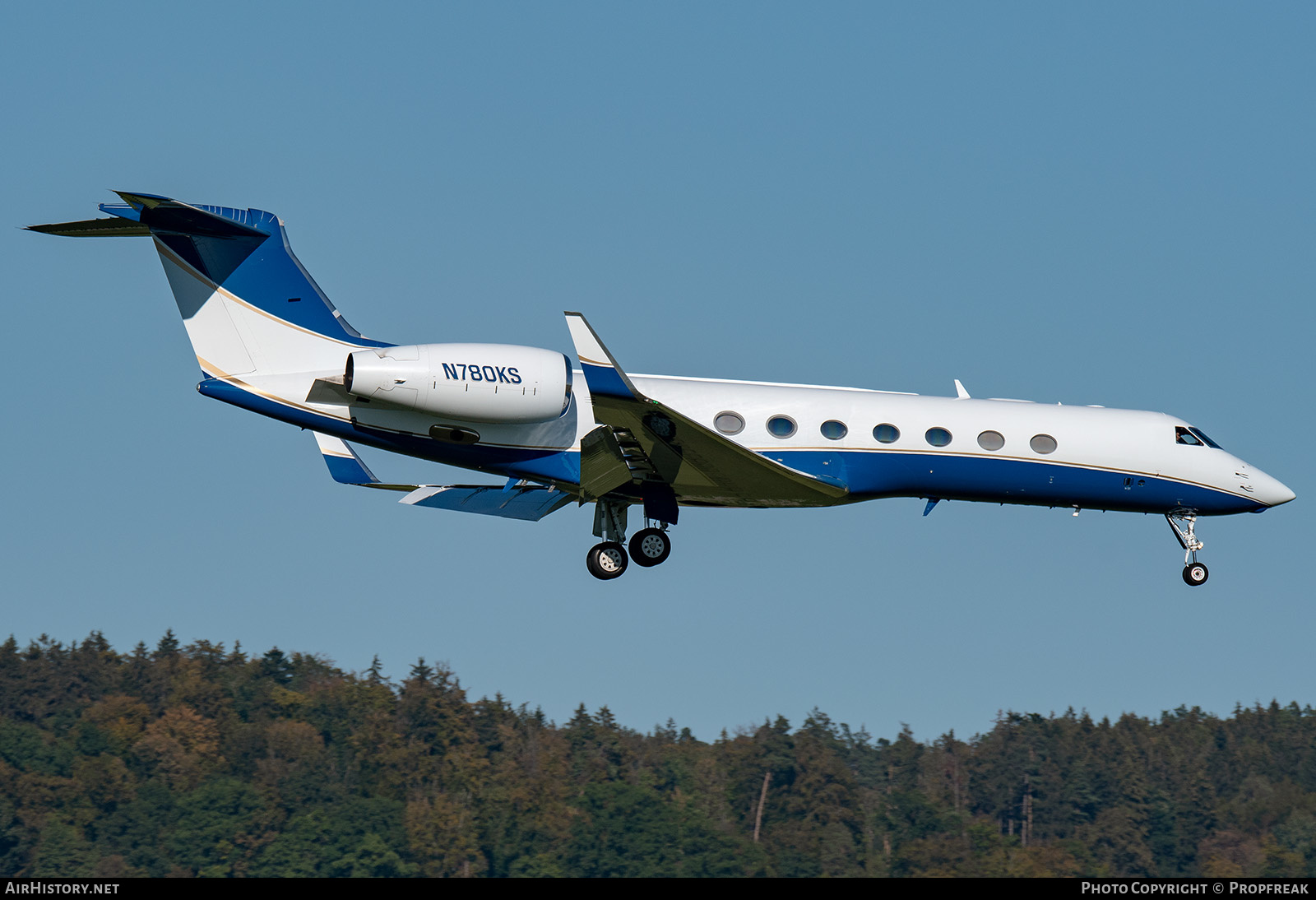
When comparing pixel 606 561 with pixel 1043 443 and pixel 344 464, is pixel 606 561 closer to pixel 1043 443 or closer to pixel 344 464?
pixel 344 464

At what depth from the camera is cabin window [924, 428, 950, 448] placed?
24469 mm

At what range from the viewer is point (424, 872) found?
58.2m

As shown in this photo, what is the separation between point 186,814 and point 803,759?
2705cm

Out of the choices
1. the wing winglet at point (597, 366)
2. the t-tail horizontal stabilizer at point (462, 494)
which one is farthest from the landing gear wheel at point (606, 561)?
the wing winglet at point (597, 366)

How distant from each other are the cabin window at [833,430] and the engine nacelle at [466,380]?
424 cm

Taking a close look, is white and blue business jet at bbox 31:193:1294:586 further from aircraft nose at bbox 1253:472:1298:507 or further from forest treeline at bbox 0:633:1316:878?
forest treeline at bbox 0:633:1316:878

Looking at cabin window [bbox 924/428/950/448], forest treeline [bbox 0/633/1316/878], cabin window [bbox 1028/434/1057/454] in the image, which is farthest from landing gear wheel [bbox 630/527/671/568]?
forest treeline [bbox 0/633/1316/878]

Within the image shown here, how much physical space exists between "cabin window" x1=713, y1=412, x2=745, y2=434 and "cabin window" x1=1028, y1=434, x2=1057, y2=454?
495 centimetres

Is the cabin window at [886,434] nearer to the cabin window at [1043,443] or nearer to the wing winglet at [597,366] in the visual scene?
the cabin window at [1043,443]

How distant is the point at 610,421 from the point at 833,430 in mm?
4025

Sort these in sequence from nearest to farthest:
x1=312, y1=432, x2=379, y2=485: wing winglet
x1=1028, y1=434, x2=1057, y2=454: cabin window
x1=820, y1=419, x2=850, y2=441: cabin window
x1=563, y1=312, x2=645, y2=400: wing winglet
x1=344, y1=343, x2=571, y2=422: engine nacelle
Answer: x1=563, y1=312, x2=645, y2=400: wing winglet
x1=344, y1=343, x2=571, y2=422: engine nacelle
x1=820, y1=419, x2=850, y2=441: cabin window
x1=1028, y1=434, x2=1057, y2=454: cabin window
x1=312, y1=432, x2=379, y2=485: wing winglet

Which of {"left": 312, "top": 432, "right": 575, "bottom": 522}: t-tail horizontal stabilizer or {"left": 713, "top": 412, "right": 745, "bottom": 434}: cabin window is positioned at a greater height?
{"left": 713, "top": 412, "right": 745, "bottom": 434}: cabin window

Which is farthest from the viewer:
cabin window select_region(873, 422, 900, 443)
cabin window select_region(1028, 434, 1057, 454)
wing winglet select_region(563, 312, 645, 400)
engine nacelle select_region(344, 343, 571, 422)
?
cabin window select_region(1028, 434, 1057, 454)
